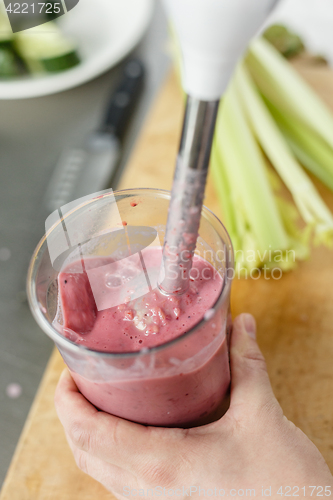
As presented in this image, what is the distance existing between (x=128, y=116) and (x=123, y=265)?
927 mm

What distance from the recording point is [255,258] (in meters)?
1.01

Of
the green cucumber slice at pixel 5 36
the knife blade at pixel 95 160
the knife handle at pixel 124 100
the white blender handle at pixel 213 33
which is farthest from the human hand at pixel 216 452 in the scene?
the green cucumber slice at pixel 5 36

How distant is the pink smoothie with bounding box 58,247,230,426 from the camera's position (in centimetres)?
57

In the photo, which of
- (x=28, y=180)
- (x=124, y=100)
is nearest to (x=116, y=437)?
(x=28, y=180)

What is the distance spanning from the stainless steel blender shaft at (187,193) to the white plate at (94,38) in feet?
3.55

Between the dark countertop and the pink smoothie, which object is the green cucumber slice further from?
the pink smoothie

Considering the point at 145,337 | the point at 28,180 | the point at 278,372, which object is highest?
the point at 145,337

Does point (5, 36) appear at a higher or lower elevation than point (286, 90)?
higher

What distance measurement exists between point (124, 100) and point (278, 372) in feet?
3.36

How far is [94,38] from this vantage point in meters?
1.62

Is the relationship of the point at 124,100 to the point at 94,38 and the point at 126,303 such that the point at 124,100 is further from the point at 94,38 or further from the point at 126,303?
the point at 126,303

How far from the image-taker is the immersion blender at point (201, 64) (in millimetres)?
313

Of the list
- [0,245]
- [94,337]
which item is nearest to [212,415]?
[94,337]

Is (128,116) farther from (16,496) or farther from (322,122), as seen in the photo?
(16,496)
